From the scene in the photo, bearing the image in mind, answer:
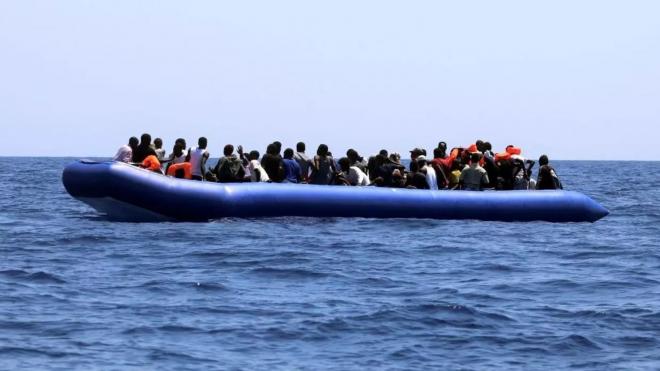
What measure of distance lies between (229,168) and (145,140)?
1.39 m

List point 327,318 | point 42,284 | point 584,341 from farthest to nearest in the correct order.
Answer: point 42,284 < point 327,318 < point 584,341

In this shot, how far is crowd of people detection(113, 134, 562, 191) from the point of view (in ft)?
64.1

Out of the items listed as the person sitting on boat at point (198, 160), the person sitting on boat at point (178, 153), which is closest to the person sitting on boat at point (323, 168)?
the person sitting on boat at point (198, 160)

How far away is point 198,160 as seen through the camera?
19.6 metres

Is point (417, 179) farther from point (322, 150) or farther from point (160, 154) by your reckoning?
point (160, 154)

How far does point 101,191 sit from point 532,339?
946 centimetres

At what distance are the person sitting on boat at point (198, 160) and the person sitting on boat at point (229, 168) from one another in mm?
265

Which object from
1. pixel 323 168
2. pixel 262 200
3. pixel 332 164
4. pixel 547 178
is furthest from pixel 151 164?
pixel 547 178

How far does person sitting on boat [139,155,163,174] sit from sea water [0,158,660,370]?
88 cm

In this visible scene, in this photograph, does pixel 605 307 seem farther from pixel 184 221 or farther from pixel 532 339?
pixel 184 221

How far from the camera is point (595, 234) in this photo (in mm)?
20203

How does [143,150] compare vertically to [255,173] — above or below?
above

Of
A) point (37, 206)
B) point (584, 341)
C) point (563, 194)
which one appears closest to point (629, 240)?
point (563, 194)

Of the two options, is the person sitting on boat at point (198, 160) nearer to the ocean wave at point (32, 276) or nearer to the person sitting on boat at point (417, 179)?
the person sitting on boat at point (417, 179)
